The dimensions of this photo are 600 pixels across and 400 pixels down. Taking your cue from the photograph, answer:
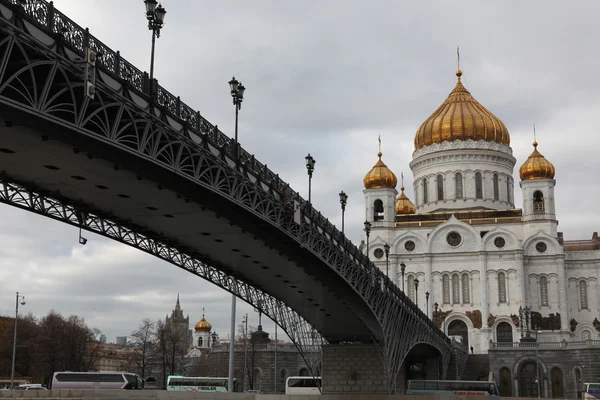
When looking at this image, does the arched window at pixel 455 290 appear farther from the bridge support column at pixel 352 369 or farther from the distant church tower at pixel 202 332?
the distant church tower at pixel 202 332

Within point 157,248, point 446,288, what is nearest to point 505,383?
point 446,288

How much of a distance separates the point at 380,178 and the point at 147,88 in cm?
7285

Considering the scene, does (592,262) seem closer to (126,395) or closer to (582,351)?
(582,351)

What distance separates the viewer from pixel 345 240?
39.9 m

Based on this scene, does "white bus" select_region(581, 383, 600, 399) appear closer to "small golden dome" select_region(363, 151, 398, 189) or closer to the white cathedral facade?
the white cathedral facade

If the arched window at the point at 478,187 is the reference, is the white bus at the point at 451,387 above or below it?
below

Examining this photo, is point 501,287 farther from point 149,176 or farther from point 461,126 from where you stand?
point 149,176

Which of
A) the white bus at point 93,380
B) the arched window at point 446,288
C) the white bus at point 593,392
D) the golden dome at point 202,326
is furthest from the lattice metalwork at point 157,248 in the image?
the golden dome at point 202,326

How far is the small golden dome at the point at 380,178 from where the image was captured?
309 feet

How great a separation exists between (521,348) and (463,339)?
39.1 ft

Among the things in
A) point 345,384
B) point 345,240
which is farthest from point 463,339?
point 345,240

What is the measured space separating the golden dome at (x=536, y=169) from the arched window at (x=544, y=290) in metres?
11.1

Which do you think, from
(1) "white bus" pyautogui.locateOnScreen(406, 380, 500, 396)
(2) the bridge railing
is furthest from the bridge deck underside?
(1) "white bus" pyautogui.locateOnScreen(406, 380, 500, 396)

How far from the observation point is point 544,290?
281 ft
